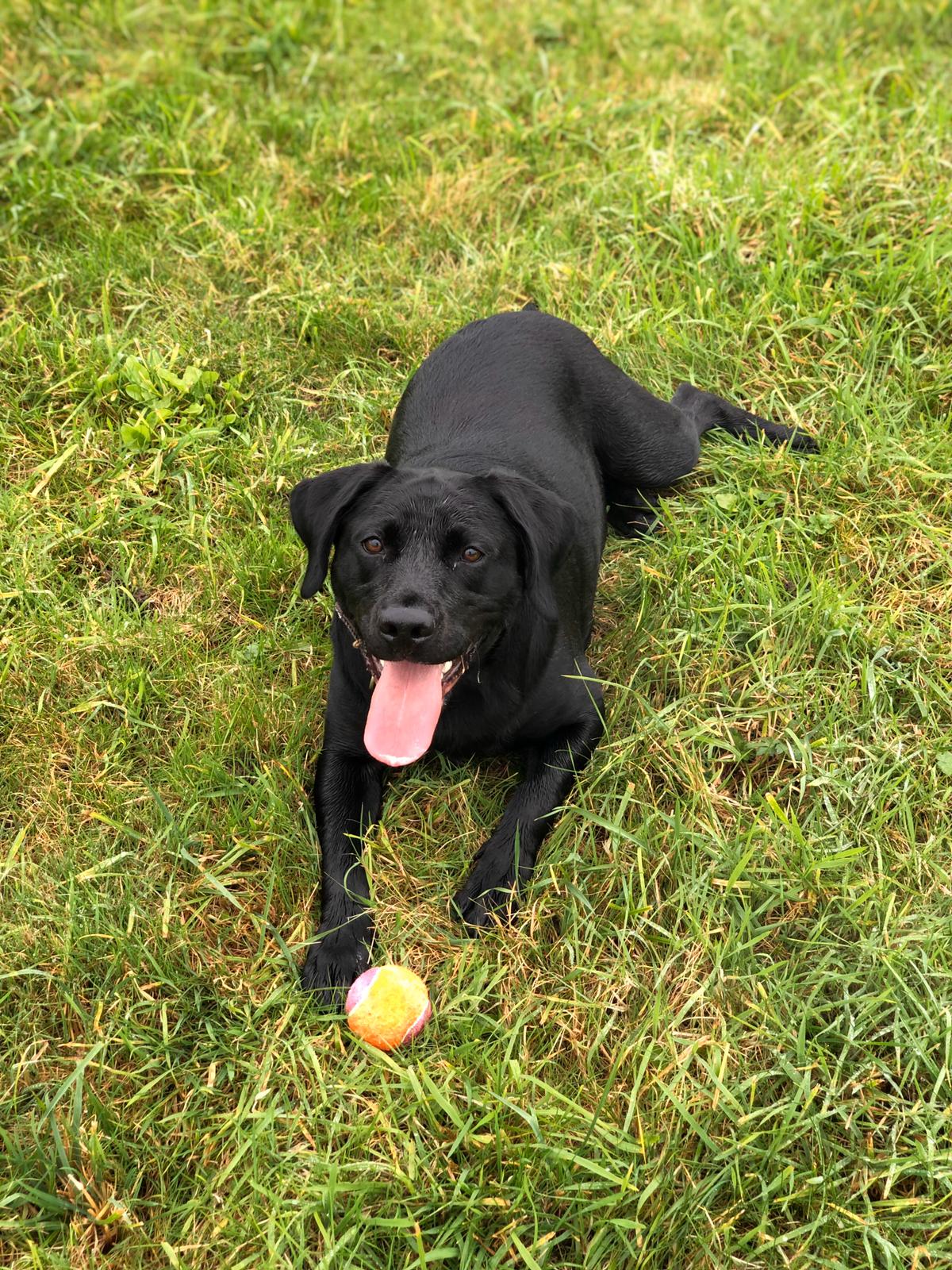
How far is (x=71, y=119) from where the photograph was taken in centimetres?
511

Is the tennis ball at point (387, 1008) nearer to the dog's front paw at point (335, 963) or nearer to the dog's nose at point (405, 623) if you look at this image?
the dog's front paw at point (335, 963)

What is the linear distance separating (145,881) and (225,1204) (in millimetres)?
841

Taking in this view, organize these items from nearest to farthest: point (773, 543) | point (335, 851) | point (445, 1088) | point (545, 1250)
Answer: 1. point (545, 1250)
2. point (445, 1088)
3. point (335, 851)
4. point (773, 543)

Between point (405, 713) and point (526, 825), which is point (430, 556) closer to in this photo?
point (405, 713)

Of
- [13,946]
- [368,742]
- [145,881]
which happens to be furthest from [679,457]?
[13,946]

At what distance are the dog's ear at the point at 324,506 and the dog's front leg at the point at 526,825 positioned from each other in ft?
2.44

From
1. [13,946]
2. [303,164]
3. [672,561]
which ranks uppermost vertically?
[303,164]

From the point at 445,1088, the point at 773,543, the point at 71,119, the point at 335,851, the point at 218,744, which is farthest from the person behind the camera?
the point at 71,119

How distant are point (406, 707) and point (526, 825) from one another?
0.44 m

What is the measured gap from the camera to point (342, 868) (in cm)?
300

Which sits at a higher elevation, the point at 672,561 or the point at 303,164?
the point at 303,164

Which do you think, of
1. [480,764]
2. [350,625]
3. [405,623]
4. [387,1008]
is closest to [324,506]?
[350,625]

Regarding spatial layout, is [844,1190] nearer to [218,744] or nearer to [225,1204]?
[225,1204]

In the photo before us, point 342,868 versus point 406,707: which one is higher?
point 406,707
